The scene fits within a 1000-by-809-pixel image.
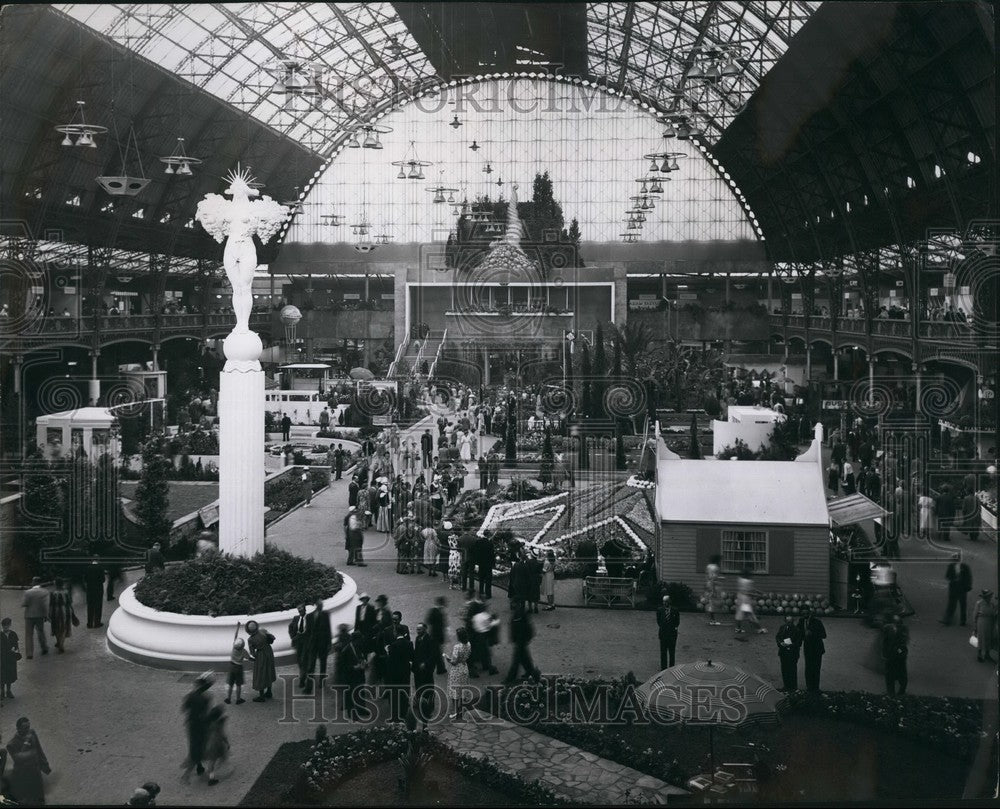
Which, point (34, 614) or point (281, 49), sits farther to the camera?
point (281, 49)

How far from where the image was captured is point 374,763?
8.60 m

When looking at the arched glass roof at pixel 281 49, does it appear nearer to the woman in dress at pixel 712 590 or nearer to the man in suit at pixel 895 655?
the woman in dress at pixel 712 590

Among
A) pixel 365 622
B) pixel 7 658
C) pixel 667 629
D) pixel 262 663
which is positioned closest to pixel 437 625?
pixel 365 622

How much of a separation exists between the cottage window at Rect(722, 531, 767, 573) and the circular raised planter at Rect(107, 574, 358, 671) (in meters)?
5.55

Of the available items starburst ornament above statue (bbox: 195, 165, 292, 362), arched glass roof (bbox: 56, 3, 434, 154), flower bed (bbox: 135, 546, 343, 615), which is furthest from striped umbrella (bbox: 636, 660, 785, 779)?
arched glass roof (bbox: 56, 3, 434, 154)

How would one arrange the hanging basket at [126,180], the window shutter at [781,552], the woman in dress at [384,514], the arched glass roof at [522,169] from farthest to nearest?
1. the arched glass roof at [522,169]
2. the hanging basket at [126,180]
3. the woman in dress at [384,514]
4. the window shutter at [781,552]

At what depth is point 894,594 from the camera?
525 inches

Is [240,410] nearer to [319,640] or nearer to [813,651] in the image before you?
[319,640]

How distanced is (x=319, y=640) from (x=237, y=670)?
0.97 meters

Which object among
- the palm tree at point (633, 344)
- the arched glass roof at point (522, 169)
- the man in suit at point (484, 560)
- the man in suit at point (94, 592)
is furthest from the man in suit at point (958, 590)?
→ the arched glass roof at point (522, 169)

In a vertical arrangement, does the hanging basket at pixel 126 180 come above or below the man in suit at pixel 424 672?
above

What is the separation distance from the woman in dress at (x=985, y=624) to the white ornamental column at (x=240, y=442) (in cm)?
864

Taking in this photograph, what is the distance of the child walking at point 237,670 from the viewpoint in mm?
9603

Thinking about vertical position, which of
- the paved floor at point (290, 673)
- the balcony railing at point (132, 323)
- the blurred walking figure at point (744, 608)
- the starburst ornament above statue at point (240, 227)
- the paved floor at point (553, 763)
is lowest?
the paved floor at point (553, 763)
